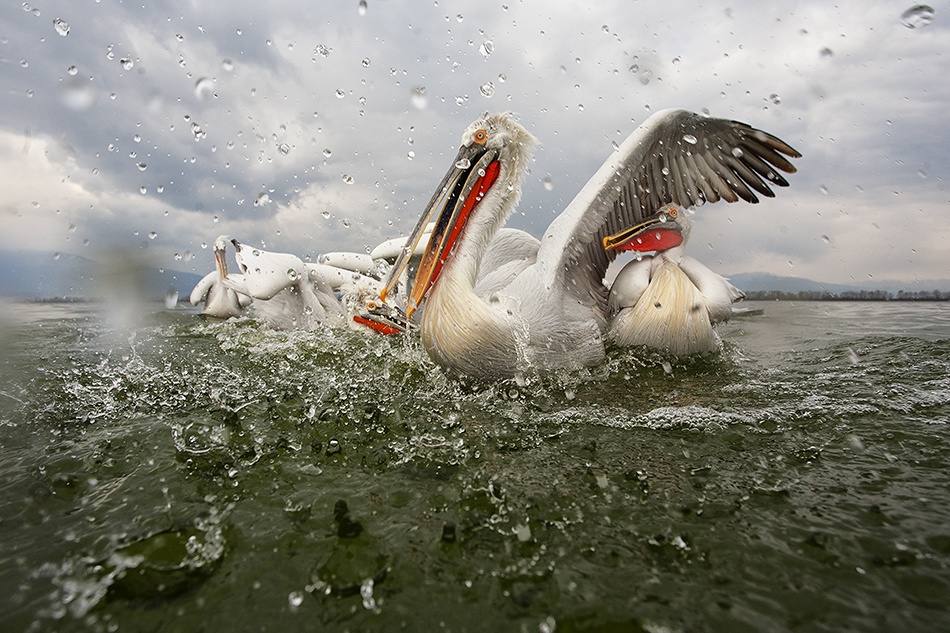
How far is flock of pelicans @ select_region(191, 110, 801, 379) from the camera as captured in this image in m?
3.00

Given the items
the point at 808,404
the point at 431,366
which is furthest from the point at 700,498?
the point at 431,366

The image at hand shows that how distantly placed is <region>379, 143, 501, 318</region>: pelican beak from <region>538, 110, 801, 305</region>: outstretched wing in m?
0.69

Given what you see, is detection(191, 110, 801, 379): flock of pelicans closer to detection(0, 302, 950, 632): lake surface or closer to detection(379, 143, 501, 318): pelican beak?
detection(379, 143, 501, 318): pelican beak

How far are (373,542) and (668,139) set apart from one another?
362 centimetres

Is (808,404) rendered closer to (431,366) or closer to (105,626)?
(431,366)

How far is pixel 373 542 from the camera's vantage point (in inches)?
49.0

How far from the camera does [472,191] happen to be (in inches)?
125

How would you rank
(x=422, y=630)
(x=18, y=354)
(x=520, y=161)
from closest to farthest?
(x=422, y=630), (x=520, y=161), (x=18, y=354)

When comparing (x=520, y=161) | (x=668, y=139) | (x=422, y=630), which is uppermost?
(x=668, y=139)

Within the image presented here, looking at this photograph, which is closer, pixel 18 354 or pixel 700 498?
pixel 700 498

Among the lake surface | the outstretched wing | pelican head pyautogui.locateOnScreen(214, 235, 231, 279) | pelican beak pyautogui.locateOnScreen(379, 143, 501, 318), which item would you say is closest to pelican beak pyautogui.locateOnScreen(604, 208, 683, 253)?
the outstretched wing

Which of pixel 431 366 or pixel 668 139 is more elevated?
pixel 668 139

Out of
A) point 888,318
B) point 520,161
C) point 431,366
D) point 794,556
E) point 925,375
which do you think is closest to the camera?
point 794,556

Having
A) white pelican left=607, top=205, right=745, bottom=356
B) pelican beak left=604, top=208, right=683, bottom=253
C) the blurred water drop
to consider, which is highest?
pelican beak left=604, top=208, right=683, bottom=253
